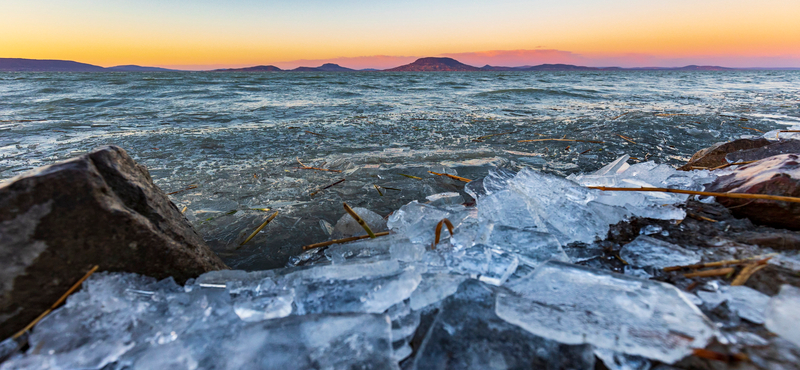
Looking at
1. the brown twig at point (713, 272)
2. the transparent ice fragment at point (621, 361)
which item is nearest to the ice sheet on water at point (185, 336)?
the transparent ice fragment at point (621, 361)

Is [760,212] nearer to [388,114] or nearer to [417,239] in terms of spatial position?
[417,239]

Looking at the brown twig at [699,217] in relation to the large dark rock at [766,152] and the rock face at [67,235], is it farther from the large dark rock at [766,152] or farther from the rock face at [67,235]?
the rock face at [67,235]

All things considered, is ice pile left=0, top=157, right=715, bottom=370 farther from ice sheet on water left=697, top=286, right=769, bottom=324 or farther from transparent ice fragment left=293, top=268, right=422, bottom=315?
ice sheet on water left=697, top=286, right=769, bottom=324

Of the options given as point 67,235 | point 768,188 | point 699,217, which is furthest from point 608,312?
point 67,235

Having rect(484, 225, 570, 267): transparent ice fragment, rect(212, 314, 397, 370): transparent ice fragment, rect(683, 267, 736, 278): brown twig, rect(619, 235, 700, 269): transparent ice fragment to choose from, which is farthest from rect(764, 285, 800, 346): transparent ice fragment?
rect(212, 314, 397, 370): transparent ice fragment

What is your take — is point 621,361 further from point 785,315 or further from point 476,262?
point 476,262

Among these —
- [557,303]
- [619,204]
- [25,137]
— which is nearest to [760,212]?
[619,204]
